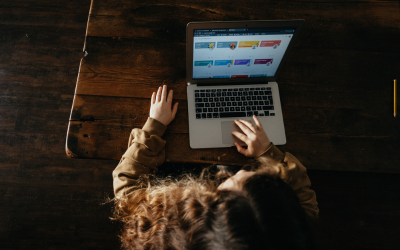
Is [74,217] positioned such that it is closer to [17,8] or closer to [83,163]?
[83,163]

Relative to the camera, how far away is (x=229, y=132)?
3.07 ft

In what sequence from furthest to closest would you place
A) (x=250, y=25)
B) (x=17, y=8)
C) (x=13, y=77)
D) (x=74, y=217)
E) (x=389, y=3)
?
(x=17, y=8) → (x=13, y=77) → (x=74, y=217) → (x=389, y=3) → (x=250, y=25)

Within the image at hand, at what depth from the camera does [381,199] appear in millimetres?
1570

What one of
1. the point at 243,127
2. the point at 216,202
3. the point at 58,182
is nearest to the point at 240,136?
the point at 243,127

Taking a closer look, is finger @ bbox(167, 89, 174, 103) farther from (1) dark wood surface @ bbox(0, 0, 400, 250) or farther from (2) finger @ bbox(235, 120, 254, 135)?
(1) dark wood surface @ bbox(0, 0, 400, 250)

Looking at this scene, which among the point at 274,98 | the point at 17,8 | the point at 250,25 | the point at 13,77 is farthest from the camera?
the point at 17,8

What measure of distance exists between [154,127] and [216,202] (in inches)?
14.5

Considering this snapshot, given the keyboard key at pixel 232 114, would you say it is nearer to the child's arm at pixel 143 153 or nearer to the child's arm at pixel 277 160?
the child's arm at pixel 277 160

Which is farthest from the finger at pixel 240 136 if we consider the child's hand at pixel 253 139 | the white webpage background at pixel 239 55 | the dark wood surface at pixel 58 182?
the dark wood surface at pixel 58 182

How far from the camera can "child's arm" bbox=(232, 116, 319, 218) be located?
874mm

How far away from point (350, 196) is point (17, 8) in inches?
112

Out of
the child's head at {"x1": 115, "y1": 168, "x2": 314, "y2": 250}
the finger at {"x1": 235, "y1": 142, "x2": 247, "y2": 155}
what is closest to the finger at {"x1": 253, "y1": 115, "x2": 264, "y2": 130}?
the finger at {"x1": 235, "y1": 142, "x2": 247, "y2": 155}

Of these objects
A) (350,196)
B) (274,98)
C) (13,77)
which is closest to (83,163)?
(13,77)

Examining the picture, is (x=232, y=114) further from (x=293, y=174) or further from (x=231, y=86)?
(x=293, y=174)
